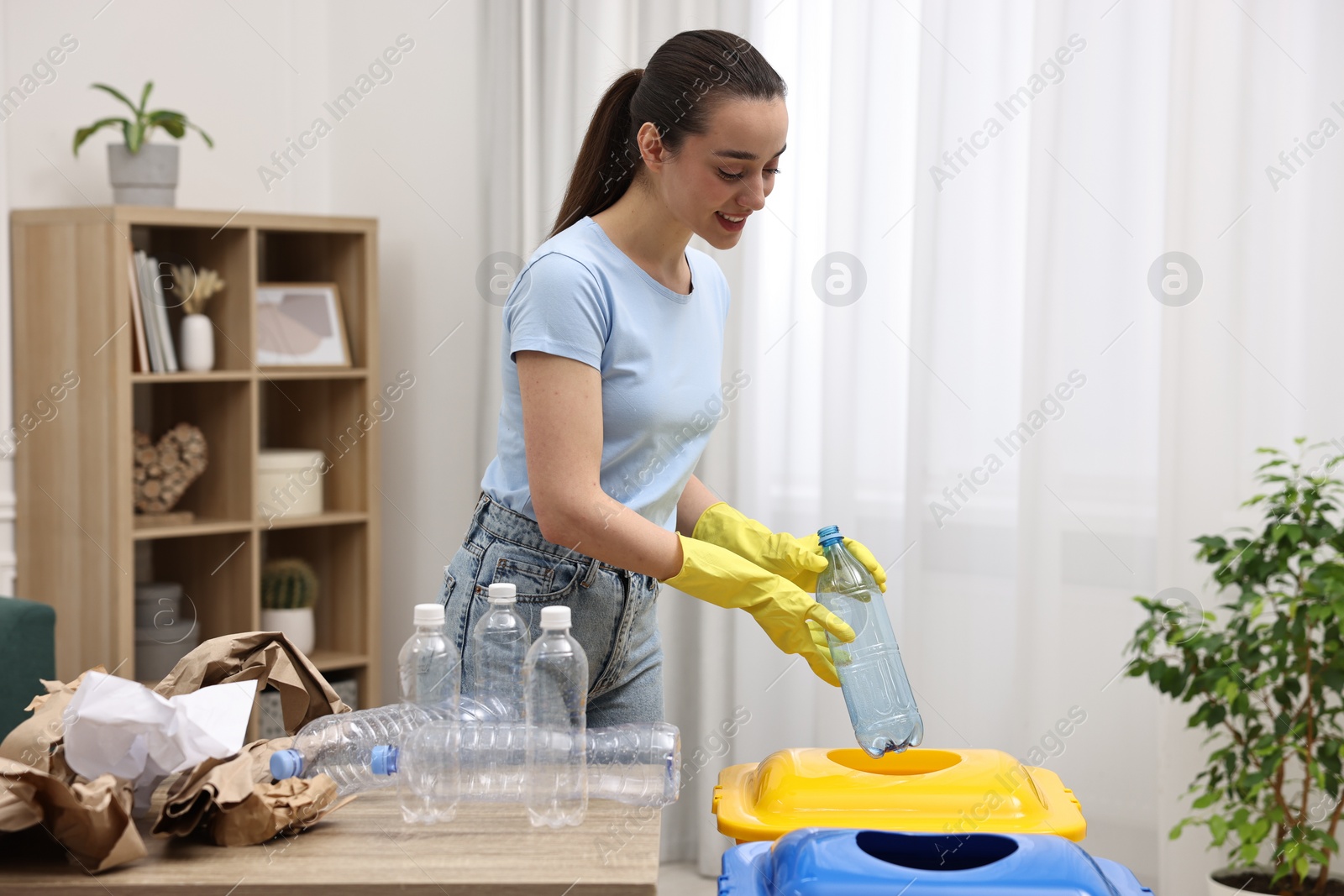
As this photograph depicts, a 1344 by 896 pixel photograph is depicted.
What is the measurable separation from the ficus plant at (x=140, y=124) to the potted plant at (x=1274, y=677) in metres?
2.42

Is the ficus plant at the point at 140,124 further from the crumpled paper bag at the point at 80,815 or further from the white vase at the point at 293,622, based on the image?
the crumpled paper bag at the point at 80,815

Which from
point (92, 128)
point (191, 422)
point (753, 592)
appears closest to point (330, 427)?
point (191, 422)

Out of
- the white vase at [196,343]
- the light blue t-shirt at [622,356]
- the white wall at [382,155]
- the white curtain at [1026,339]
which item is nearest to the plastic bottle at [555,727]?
the light blue t-shirt at [622,356]

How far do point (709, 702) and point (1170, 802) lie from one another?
106 cm

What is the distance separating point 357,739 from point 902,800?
1.86 ft

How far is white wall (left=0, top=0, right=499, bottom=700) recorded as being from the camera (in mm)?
3229

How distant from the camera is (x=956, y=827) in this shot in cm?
129

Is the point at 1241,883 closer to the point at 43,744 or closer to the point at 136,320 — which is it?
the point at 43,744

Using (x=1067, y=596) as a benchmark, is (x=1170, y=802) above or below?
below

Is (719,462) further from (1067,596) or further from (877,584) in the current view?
(877,584)

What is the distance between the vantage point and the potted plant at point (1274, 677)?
2113mm

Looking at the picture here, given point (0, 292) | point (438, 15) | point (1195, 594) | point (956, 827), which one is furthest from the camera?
point (438, 15)

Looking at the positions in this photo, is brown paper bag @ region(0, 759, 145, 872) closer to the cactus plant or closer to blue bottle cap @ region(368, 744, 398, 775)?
blue bottle cap @ region(368, 744, 398, 775)

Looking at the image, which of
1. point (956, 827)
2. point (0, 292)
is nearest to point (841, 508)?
point (956, 827)
